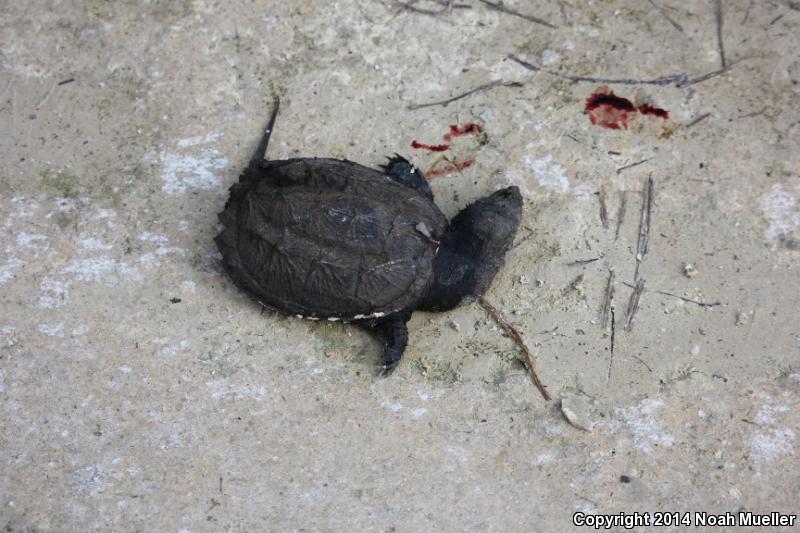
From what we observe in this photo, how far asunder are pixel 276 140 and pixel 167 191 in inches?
27.6

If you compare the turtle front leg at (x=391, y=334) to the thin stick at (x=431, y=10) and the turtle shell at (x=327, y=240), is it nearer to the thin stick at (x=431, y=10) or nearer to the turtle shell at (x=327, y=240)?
the turtle shell at (x=327, y=240)

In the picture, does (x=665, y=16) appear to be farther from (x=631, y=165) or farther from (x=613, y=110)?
(x=631, y=165)

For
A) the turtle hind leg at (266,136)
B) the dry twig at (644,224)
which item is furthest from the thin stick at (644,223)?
the turtle hind leg at (266,136)

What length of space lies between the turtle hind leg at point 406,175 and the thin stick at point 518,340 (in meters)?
0.70

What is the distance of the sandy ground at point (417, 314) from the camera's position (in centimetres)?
328

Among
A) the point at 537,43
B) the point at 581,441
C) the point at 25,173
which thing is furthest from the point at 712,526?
the point at 25,173

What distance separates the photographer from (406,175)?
3.77 m

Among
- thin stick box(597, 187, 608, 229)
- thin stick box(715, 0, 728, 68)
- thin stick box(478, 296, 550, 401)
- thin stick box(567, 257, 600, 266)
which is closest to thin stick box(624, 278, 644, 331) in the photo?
thin stick box(567, 257, 600, 266)

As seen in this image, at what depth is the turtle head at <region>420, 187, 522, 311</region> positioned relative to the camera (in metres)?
3.46

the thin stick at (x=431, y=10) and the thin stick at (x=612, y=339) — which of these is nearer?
the thin stick at (x=612, y=339)

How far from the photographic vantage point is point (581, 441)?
334cm

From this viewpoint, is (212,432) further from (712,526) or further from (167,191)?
(712,526)

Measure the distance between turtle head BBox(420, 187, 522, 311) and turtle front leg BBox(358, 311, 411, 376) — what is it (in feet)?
0.52

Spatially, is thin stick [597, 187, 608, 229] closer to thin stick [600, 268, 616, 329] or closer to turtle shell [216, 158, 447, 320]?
thin stick [600, 268, 616, 329]
